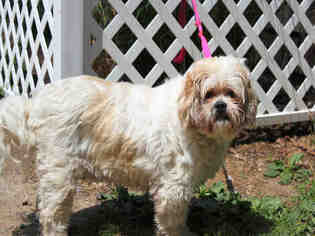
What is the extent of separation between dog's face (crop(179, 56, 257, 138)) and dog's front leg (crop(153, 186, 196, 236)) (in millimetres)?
446

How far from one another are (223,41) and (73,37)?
5.25 ft

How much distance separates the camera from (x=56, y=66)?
388 centimetres

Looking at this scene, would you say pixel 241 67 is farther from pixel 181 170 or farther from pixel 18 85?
pixel 18 85

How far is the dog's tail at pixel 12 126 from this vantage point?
9.60ft

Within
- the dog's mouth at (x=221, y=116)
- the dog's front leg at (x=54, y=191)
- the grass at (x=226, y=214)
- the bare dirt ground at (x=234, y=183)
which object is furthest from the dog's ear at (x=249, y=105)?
the bare dirt ground at (x=234, y=183)

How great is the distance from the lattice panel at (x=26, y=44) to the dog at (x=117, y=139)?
120 cm

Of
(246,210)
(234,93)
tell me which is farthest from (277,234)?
(234,93)

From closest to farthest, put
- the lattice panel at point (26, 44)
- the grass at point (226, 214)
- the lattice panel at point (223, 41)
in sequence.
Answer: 1. the grass at point (226, 214)
2. the lattice panel at point (223, 41)
3. the lattice panel at point (26, 44)

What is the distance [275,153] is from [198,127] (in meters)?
2.35

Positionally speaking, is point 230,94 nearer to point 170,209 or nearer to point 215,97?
point 215,97

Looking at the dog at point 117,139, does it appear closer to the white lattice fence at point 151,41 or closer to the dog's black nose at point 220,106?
the dog's black nose at point 220,106

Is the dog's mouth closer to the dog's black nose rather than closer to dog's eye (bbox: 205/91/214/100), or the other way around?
the dog's black nose

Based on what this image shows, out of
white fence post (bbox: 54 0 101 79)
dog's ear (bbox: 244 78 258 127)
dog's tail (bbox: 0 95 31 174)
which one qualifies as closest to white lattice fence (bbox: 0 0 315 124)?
white fence post (bbox: 54 0 101 79)

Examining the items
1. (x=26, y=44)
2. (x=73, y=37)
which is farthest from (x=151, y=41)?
(x=26, y=44)
